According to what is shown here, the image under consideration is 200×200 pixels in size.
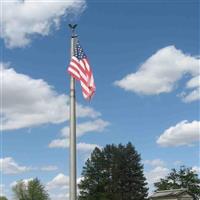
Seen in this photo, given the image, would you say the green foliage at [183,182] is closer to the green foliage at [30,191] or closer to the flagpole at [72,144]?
the green foliage at [30,191]

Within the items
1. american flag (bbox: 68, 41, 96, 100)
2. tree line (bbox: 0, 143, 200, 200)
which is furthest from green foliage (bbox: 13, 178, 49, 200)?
american flag (bbox: 68, 41, 96, 100)

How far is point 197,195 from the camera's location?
150125 mm

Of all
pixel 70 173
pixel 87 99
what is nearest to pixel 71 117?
pixel 87 99

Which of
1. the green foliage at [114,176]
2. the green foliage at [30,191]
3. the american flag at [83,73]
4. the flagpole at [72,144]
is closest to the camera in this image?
the flagpole at [72,144]

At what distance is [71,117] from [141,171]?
12748 cm

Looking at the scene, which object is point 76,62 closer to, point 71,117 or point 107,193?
point 71,117

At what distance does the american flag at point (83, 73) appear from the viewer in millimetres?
22297

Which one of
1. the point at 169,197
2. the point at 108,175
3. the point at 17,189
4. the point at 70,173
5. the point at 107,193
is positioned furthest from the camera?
the point at 17,189

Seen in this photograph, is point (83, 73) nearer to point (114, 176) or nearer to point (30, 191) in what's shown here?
point (114, 176)

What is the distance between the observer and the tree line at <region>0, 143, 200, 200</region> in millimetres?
140000

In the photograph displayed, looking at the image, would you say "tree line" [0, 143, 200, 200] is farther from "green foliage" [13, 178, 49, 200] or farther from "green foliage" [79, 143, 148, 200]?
"green foliage" [13, 178, 49, 200]

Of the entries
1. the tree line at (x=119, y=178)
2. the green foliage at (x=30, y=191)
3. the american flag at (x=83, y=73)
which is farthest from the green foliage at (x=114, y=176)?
the american flag at (x=83, y=73)

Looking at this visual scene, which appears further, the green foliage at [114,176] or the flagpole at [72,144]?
the green foliage at [114,176]

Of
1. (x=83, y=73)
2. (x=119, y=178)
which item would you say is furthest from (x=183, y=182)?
(x=83, y=73)
